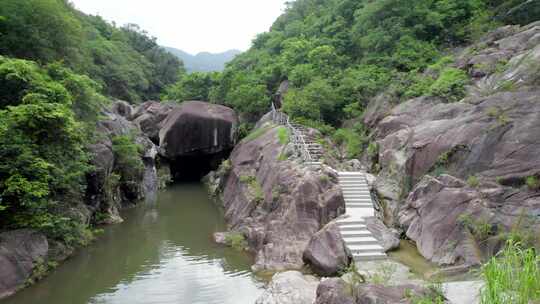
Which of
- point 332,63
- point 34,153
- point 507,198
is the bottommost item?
point 507,198

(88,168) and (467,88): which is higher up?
(467,88)

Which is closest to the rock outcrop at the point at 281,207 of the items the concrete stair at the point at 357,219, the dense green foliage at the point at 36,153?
the concrete stair at the point at 357,219

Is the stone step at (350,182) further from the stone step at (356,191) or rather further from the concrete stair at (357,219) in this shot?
the stone step at (356,191)

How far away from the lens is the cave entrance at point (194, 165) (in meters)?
31.7

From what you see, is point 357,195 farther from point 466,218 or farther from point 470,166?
point 466,218

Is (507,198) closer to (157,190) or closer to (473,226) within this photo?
(473,226)

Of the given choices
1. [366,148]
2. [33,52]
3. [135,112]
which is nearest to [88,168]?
[33,52]

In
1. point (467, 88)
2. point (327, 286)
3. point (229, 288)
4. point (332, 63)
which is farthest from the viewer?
point (332, 63)

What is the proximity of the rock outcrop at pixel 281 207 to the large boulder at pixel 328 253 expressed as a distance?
1.04 m

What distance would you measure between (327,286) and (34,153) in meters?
9.64

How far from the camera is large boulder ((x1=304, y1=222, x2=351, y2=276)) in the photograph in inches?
388

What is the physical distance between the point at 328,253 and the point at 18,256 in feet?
28.6

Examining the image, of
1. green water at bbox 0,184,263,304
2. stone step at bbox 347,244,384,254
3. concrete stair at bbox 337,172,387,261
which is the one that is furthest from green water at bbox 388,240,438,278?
green water at bbox 0,184,263,304

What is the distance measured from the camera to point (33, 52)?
16375 millimetres
